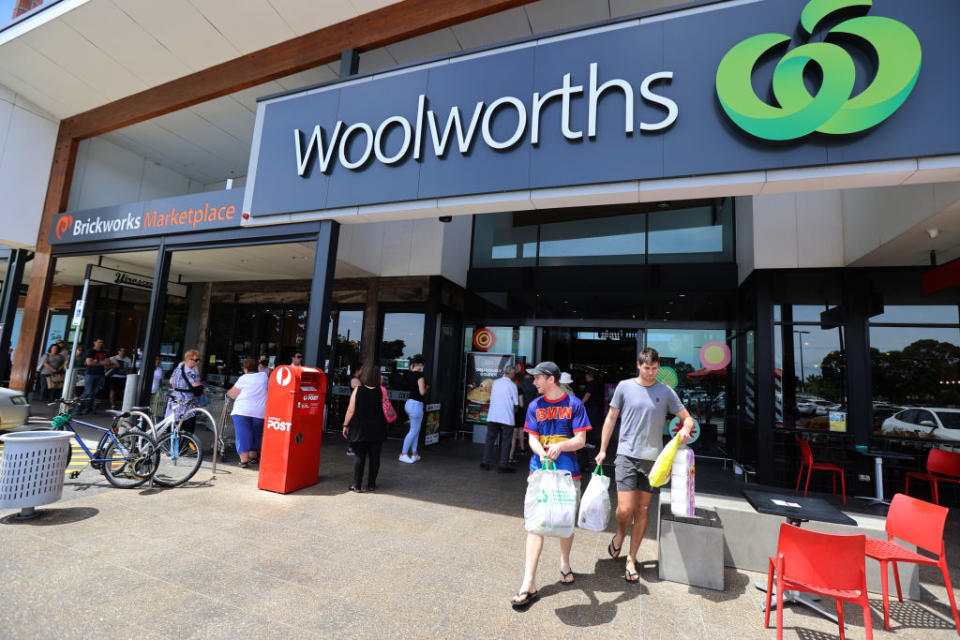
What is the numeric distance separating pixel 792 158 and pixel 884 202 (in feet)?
9.59

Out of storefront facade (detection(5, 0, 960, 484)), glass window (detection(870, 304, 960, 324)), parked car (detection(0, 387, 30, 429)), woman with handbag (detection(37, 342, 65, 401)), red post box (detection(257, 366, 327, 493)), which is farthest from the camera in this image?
woman with handbag (detection(37, 342, 65, 401))

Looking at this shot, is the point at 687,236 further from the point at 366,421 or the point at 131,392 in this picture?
the point at 131,392

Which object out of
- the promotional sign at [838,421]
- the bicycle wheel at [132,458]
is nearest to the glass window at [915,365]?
the promotional sign at [838,421]

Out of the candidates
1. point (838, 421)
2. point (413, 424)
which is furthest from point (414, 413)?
point (838, 421)

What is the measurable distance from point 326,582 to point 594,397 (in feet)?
23.8

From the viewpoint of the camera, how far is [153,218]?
24.7 feet

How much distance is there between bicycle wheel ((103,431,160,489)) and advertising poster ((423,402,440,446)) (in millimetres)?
3975

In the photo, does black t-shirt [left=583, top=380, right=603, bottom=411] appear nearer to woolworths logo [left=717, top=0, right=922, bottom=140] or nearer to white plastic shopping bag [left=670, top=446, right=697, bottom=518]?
white plastic shopping bag [left=670, top=446, right=697, bottom=518]

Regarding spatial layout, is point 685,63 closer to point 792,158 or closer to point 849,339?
point 792,158

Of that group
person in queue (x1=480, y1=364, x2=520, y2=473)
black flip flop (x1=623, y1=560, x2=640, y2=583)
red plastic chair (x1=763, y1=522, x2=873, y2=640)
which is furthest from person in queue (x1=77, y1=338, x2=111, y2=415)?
red plastic chair (x1=763, y1=522, x2=873, y2=640)

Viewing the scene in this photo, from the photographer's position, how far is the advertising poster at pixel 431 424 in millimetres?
8083

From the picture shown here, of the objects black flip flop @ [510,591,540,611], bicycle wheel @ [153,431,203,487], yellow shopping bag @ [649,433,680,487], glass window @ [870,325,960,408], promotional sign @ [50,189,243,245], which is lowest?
black flip flop @ [510,591,540,611]

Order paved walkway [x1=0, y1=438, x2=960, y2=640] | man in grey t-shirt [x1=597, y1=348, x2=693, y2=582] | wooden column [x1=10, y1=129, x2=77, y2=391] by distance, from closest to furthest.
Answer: paved walkway [x1=0, y1=438, x2=960, y2=640]
man in grey t-shirt [x1=597, y1=348, x2=693, y2=582]
wooden column [x1=10, y1=129, x2=77, y2=391]

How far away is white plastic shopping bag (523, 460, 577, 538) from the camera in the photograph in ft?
9.22
